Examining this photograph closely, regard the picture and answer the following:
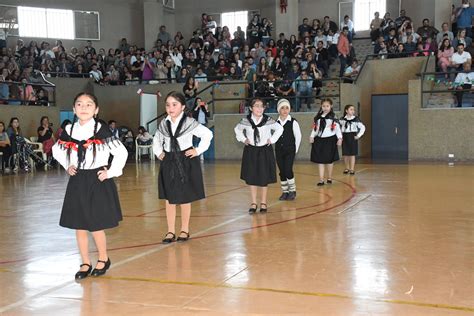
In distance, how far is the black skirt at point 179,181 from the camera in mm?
6109

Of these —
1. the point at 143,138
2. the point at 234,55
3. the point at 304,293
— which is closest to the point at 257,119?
the point at 304,293

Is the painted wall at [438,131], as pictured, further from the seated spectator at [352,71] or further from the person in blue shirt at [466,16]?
the person in blue shirt at [466,16]

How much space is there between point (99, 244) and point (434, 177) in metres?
9.11

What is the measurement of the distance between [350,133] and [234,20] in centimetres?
1570

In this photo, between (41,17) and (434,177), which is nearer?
(434,177)

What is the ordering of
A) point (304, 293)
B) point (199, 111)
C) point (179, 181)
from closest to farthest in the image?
point (304, 293)
point (179, 181)
point (199, 111)

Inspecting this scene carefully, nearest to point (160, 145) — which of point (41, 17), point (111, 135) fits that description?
point (111, 135)

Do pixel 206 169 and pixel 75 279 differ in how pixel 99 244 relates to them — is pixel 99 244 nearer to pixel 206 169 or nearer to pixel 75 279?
pixel 75 279

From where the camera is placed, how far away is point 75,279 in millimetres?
4840

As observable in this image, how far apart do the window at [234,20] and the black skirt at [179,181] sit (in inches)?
859

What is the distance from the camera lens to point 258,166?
794cm

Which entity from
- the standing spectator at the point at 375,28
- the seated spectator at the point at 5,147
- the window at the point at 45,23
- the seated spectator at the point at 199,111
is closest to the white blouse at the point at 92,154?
the seated spectator at the point at 5,147

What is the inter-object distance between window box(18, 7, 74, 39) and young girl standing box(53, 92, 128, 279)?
22.2 metres

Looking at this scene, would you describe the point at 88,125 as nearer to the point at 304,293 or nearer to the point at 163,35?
the point at 304,293
